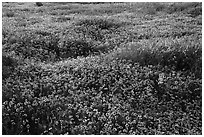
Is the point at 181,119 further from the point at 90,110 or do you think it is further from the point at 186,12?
the point at 186,12

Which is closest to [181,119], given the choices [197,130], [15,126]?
[197,130]

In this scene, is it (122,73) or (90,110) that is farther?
(122,73)

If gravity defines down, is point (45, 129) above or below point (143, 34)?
below

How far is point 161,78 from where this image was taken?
25.9 ft

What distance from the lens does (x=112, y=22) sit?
15805 millimetres

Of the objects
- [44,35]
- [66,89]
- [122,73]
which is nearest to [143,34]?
[44,35]

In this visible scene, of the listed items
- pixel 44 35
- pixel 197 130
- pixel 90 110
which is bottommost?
pixel 197 130

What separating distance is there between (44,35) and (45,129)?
7432 millimetres

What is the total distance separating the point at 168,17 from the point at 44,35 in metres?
9.00

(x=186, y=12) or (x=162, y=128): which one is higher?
(x=186, y=12)

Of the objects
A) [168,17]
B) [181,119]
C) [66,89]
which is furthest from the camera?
[168,17]

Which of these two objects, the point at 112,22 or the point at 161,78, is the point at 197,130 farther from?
the point at 112,22

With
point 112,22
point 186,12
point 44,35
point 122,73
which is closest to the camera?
point 122,73

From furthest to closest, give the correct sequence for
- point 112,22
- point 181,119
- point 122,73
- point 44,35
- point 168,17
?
point 168,17 → point 112,22 → point 44,35 → point 122,73 → point 181,119
